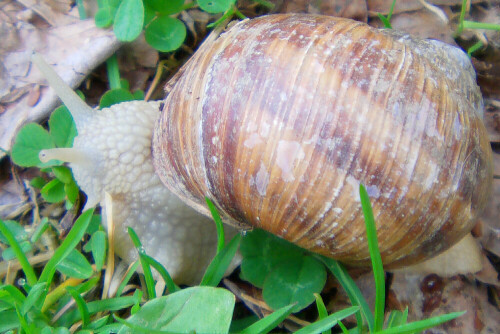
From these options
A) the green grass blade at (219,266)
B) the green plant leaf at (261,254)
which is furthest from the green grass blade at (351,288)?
the green grass blade at (219,266)

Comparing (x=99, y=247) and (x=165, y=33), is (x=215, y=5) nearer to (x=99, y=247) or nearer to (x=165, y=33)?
(x=165, y=33)

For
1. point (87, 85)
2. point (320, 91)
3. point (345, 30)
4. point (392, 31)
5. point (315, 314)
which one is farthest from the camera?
point (87, 85)

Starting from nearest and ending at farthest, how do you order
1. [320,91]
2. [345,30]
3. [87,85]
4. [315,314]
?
[320,91] → [345,30] → [315,314] → [87,85]

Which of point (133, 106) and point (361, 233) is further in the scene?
point (133, 106)

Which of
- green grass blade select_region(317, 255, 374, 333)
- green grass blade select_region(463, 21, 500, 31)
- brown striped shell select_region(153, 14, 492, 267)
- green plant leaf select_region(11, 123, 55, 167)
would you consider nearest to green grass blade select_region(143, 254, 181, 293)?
brown striped shell select_region(153, 14, 492, 267)

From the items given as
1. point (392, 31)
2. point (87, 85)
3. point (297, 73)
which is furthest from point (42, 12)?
point (392, 31)

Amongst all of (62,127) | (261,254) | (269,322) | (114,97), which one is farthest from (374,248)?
(62,127)

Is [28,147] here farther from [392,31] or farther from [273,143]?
[392,31]

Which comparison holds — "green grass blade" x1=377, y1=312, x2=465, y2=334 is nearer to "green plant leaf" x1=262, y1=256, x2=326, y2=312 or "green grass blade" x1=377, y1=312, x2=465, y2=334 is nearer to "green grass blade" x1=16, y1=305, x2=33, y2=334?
"green plant leaf" x1=262, y1=256, x2=326, y2=312
